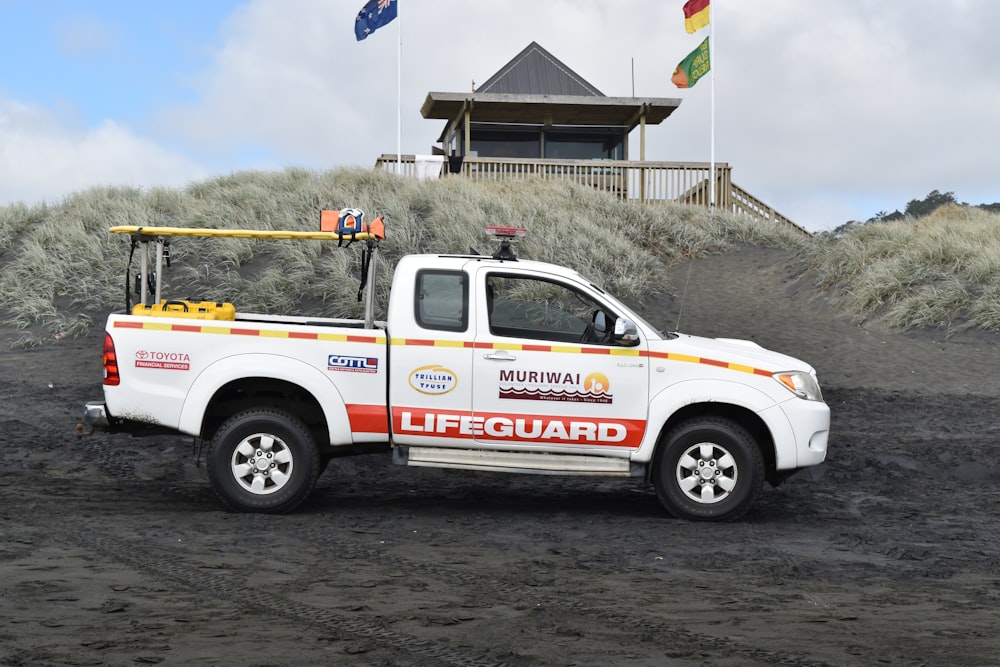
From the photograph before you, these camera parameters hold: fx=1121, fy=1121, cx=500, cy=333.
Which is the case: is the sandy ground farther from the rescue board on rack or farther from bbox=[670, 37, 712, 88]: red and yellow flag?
bbox=[670, 37, 712, 88]: red and yellow flag

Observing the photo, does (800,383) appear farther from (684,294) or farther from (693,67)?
(693,67)

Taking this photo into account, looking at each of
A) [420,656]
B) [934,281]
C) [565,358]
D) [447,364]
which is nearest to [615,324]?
[565,358]

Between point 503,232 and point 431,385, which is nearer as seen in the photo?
point 431,385

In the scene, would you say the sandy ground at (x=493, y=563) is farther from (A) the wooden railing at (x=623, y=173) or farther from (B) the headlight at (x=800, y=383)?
(A) the wooden railing at (x=623, y=173)

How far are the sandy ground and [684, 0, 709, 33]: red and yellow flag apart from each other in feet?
60.6

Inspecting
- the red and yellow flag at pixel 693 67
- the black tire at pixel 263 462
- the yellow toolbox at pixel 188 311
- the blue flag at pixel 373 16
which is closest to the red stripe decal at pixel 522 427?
the black tire at pixel 263 462

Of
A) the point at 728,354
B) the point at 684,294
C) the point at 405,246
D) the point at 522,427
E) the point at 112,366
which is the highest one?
the point at 405,246

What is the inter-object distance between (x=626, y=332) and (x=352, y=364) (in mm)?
2190

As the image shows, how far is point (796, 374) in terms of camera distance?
9.08 m

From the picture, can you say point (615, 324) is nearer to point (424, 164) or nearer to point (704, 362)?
point (704, 362)

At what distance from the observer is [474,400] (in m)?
8.93

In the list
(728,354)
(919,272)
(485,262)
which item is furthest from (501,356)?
(919,272)

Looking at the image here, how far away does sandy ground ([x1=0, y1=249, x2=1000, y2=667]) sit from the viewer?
535 centimetres

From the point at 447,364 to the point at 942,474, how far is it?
18.6 ft
